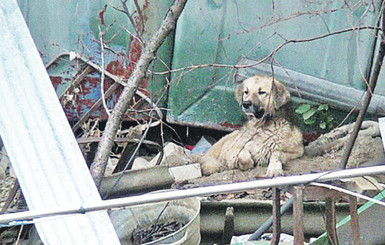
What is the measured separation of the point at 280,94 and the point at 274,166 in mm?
658

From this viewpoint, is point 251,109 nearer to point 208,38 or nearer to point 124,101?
point 208,38

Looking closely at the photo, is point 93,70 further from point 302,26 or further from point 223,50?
point 302,26

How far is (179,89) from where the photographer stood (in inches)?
217

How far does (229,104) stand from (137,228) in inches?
101

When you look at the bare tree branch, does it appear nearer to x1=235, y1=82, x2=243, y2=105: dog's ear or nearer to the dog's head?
the dog's head

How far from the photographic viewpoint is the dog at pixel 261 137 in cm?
502

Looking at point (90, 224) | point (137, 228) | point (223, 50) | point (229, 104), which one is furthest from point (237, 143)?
point (90, 224)

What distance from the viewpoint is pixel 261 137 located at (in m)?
5.21

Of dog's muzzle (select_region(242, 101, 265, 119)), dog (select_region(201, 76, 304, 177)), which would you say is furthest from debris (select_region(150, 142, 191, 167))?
dog's muzzle (select_region(242, 101, 265, 119))

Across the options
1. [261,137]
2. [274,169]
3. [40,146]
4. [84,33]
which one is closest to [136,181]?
[40,146]

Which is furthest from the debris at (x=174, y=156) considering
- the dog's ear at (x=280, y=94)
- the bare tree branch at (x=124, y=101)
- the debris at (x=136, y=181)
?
the bare tree branch at (x=124, y=101)

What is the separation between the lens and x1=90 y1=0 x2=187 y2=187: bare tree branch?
2.94 m

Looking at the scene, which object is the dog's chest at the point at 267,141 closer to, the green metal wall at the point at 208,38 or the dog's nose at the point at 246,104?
the dog's nose at the point at 246,104

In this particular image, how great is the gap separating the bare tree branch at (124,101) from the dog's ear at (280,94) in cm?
215
